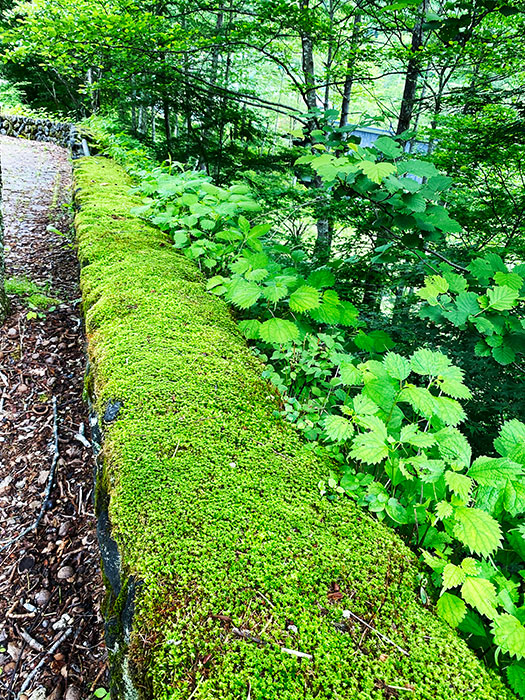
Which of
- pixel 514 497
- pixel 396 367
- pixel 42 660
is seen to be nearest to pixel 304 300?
pixel 396 367

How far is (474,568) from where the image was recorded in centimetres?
115

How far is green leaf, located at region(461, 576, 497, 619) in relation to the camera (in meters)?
1.08

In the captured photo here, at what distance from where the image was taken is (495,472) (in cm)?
131

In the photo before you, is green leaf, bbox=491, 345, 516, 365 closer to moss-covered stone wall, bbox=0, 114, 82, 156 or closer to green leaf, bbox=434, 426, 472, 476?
green leaf, bbox=434, 426, 472, 476

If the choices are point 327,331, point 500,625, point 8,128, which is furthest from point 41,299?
point 8,128

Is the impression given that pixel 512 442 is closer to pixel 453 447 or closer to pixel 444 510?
pixel 453 447

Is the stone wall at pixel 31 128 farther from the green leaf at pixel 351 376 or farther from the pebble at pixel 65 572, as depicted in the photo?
the green leaf at pixel 351 376

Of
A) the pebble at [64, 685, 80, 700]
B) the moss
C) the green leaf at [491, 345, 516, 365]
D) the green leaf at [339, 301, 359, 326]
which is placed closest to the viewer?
the moss

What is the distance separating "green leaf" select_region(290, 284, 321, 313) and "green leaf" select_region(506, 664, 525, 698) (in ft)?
5.18

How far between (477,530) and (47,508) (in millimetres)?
2649

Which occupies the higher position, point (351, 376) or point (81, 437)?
point (351, 376)

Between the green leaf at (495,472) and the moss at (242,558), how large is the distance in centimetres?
38

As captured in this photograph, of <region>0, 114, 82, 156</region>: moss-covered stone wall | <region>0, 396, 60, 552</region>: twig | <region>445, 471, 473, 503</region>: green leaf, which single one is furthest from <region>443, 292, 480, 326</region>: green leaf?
<region>0, 114, 82, 156</region>: moss-covered stone wall

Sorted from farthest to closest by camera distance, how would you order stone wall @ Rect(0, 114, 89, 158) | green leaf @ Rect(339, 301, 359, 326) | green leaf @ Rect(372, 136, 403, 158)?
stone wall @ Rect(0, 114, 89, 158) → green leaf @ Rect(339, 301, 359, 326) → green leaf @ Rect(372, 136, 403, 158)
